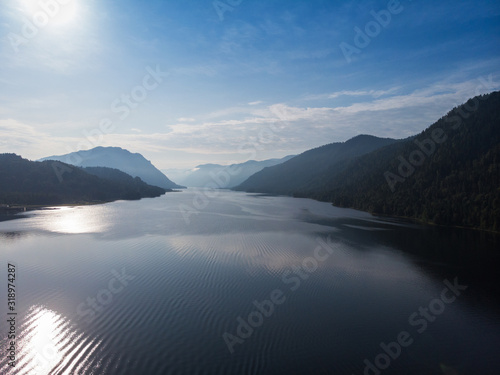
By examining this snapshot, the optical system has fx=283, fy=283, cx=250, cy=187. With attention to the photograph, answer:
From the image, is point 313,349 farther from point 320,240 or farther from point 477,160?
point 477,160

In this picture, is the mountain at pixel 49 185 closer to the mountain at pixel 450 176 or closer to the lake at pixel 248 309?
the lake at pixel 248 309

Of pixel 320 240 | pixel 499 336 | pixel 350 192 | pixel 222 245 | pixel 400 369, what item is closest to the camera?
pixel 400 369

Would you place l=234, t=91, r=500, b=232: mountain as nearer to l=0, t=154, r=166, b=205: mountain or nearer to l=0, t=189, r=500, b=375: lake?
l=0, t=189, r=500, b=375: lake

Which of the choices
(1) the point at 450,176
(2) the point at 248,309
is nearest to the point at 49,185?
(2) the point at 248,309

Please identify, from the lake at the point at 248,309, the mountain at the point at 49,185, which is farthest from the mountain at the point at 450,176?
the mountain at the point at 49,185

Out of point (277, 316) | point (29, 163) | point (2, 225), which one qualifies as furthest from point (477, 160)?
point (29, 163)

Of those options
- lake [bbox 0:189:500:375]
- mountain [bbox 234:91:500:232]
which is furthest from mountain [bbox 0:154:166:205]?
mountain [bbox 234:91:500:232]
